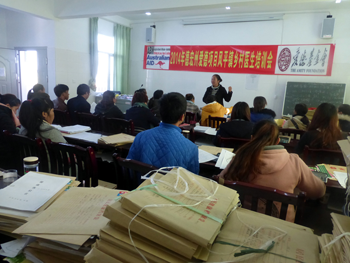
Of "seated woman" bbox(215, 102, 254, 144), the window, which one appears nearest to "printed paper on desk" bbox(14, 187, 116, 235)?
"seated woman" bbox(215, 102, 254, 144)

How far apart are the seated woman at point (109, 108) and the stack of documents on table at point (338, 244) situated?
9.94 ft

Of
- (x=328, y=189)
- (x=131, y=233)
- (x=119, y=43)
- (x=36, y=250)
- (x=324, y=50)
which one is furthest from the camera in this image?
(x=119, y=43)

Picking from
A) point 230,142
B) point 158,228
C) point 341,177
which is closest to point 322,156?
point 341,177

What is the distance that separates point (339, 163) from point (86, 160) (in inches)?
70.7

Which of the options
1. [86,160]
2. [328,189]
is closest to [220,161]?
[328,189]

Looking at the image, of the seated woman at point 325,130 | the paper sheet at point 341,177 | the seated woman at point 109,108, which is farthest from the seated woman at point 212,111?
the paper sheet at point 341,177

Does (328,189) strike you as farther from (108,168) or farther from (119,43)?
(119,43)

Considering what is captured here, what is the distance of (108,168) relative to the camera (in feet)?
7.54

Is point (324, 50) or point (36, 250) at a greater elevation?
point (324, 50)

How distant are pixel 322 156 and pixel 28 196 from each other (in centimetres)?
187

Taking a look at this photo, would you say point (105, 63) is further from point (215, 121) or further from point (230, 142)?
point (230, 142)

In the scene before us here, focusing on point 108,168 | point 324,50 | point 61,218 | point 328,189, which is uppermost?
point 324,50

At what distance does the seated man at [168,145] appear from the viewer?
1489 mm

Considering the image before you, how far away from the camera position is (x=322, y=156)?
1883 millimetres
